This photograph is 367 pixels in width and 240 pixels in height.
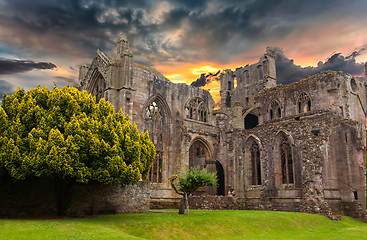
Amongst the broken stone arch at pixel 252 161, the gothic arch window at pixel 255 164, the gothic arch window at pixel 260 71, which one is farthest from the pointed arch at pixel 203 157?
the gothic arch window at pixel 260 71

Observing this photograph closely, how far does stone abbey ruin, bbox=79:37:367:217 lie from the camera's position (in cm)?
2914

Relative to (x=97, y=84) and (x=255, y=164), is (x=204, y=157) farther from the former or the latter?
(x=97, y=84)

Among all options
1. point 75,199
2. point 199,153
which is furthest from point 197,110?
point 75,199

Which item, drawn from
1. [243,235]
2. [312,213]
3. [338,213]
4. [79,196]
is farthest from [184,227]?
[338,213]

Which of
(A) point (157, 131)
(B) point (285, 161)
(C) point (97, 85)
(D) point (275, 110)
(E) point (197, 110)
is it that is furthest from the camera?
(E) point (197, 110)

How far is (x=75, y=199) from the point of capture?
2306 centimetres

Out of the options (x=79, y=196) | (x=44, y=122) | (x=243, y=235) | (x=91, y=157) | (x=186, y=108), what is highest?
(x=186, y=108)

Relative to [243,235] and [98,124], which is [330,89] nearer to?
[243,235]

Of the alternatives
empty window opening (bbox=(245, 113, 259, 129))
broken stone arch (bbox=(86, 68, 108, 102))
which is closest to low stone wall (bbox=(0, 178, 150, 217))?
broken stone arch (bbox=(86, 68, 108, 102))

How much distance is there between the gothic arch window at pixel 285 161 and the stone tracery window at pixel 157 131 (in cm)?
1254

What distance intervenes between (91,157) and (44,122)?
11.5 feet

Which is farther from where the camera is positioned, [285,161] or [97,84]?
[97,84]

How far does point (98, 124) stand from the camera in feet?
69.6

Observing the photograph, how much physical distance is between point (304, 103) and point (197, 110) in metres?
12.5
